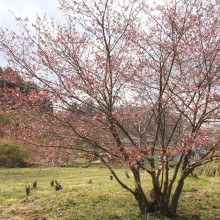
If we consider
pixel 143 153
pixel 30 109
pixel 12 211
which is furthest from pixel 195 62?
pixel 12 211

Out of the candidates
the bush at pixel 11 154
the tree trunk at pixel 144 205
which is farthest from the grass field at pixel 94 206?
the bush at pixel 11 154

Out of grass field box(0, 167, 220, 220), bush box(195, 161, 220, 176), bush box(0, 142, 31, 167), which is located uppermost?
bush box(0, 142, 31, 167)

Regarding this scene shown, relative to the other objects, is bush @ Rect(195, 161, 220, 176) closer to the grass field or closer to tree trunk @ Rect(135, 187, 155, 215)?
the grass field

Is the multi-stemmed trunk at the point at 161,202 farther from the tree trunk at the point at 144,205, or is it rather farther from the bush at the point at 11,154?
the bush at the point at 11,154

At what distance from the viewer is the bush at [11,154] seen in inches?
987

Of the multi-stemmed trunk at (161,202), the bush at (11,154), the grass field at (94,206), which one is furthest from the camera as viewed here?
the bush at (11,154)

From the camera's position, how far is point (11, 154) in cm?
2530

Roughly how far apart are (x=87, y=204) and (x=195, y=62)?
400 cm

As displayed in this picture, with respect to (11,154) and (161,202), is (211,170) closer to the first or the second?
(161,202)

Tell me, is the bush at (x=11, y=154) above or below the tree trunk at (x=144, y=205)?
above

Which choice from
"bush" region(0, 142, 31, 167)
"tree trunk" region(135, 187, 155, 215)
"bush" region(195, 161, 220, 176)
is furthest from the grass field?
"bush" region(0, 142, 31, 167)

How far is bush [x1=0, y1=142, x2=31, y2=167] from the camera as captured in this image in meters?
25.1

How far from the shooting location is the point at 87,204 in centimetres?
756

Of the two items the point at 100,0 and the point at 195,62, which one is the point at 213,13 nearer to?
the point at 195,62
